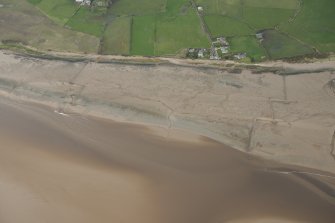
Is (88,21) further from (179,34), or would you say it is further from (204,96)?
(204,96)

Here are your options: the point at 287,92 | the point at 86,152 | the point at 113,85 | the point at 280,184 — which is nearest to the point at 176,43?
the point at 113,85

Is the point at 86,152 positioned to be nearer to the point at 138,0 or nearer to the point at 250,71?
the point at 250,71

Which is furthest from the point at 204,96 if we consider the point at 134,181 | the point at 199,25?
the point at 199,25

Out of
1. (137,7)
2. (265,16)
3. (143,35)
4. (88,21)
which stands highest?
(137,7)

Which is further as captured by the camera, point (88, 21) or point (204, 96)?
point (88, 21)

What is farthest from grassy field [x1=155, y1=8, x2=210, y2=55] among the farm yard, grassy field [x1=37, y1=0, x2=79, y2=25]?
grassy field [x1=37, y1=0, x2=79, y2=25]

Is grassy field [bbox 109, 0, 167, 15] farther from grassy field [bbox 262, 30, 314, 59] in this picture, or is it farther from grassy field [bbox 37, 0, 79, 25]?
grassy field [bbox 262, 30, 314, 59]

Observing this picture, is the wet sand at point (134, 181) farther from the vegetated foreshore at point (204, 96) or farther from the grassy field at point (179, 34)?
the grassy field at point (179, 34)
